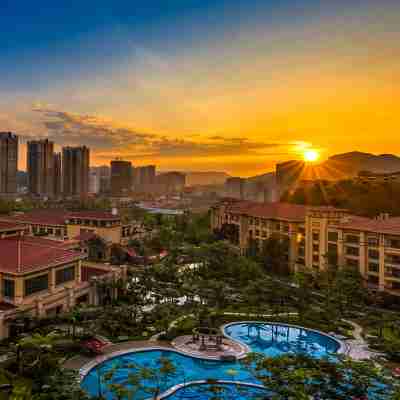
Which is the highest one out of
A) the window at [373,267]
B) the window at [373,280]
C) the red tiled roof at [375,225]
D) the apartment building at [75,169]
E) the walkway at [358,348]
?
the apartment building at [75,169]

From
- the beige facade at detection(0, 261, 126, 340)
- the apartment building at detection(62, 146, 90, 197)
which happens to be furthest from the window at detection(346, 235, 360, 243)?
the apartment building at detection(62, 146, 90, 197)

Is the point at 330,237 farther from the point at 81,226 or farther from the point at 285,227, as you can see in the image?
the point at 81,226

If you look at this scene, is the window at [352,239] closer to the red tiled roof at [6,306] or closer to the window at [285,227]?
the window at [285,227]

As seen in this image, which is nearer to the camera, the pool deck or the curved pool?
the pool deck

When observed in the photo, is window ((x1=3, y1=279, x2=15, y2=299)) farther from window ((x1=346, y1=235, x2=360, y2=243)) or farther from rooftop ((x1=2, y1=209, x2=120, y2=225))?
window ((x1=346, y1=235, x2=360, y2=243))

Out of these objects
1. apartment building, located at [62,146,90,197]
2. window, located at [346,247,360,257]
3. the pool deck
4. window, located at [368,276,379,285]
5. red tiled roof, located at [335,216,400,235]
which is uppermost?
apartment building, located at [62,146,90,197]

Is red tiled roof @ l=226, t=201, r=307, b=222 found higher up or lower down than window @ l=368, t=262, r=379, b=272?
higher up

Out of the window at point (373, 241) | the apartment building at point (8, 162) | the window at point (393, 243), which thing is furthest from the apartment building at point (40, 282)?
the apartment building at point (8, 162)
